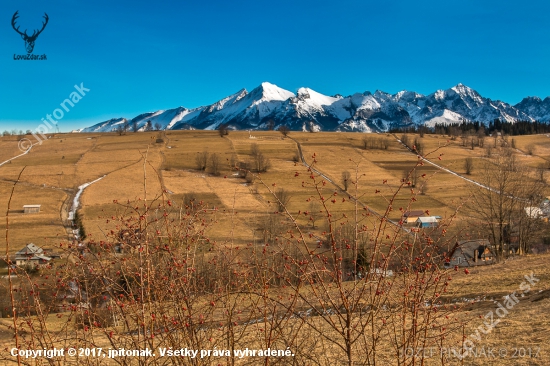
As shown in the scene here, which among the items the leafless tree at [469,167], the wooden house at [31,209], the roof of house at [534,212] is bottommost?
the wooden house at [31,209]

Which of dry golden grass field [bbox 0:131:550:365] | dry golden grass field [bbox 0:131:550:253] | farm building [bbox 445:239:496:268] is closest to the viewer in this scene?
farm building [bbox 445:239:496:268]

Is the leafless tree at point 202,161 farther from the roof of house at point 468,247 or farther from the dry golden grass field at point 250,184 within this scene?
the roof of house at point 468,247

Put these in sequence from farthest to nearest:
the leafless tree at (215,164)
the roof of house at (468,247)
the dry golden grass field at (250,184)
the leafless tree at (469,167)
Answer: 1. the leafless tree at (215,164)
2. the leafless tree at (469,167)
3. the dry golden grass field at (250,184)
4. the roof of house at (468,247)

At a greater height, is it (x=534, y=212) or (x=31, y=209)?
(x=534, y=212)

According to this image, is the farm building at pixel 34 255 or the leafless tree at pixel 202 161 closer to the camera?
the farm building at pixel 34 255

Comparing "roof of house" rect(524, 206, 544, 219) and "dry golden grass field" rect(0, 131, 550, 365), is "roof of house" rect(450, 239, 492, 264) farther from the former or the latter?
"roof of house" rect(524, 206, 544, 219)

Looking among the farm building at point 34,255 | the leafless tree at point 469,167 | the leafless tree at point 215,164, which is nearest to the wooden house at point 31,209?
the leafless tree at point 215,164

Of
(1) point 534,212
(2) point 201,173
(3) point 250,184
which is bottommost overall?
(3) point 250,184

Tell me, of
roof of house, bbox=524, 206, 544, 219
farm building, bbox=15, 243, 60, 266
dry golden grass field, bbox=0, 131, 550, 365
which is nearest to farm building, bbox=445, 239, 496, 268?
dry golden grass field, bbox=0, 131, 550, 365

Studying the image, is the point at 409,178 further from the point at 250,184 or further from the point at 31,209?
the point at 250,184

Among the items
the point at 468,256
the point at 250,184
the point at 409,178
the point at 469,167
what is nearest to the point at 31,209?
the point at 250,184

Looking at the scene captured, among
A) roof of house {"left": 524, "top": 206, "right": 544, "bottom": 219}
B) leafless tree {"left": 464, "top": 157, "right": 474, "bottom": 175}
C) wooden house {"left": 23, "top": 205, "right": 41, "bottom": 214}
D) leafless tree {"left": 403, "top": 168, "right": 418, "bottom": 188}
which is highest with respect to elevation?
leafless tree {"left": 403, "top": 168, "right": 418, "bottom": 188}

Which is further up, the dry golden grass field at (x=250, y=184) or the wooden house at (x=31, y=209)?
the dry golden grass field at (x=250, y=184)

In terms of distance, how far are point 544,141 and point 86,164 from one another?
5132 inches
